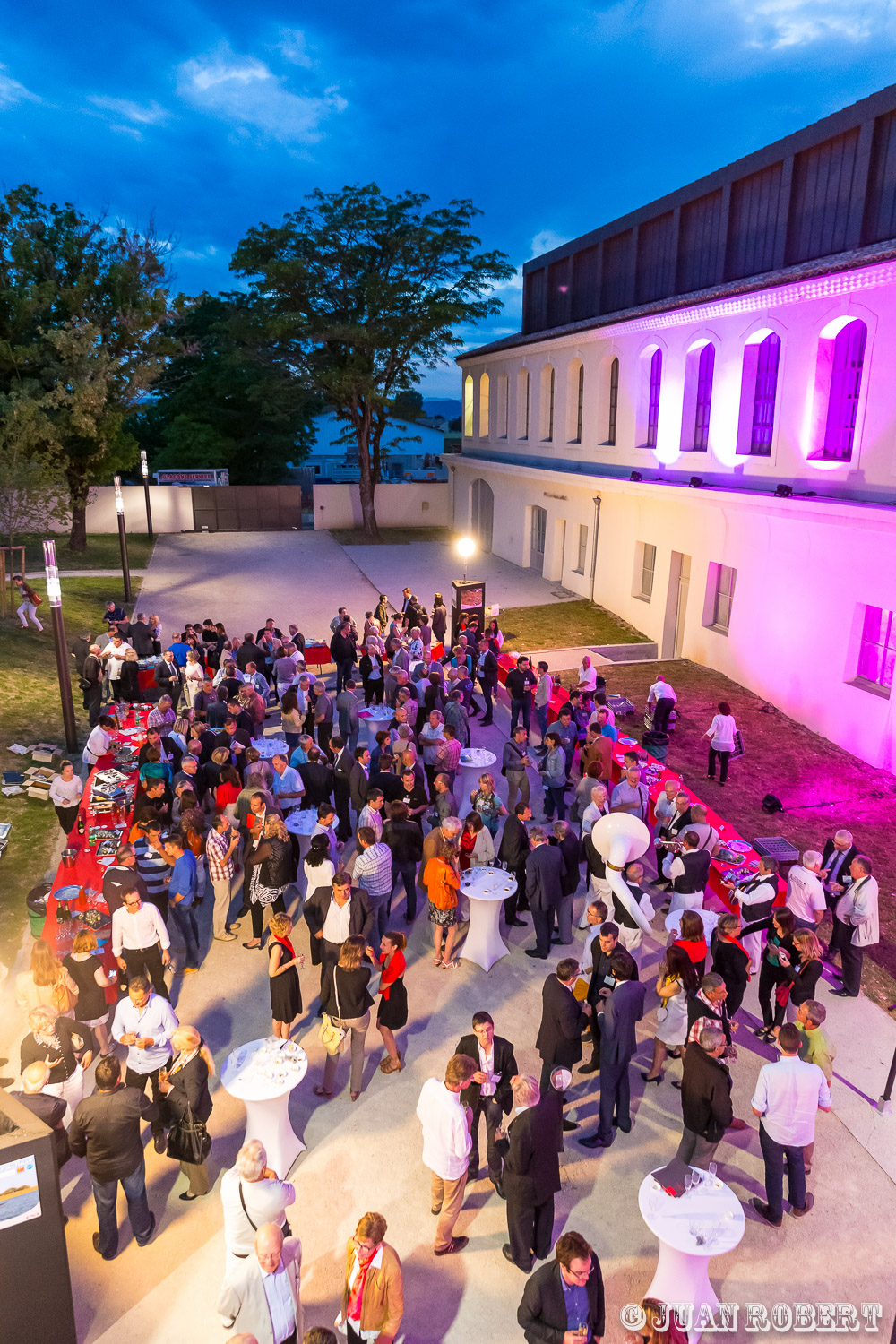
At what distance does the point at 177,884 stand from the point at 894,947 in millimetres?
7902

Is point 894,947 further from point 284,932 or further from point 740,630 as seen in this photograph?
point 740,630

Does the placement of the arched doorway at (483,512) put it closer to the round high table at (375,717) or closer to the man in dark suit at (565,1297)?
the round high table at (375,717)

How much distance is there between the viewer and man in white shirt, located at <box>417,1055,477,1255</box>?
550 cm

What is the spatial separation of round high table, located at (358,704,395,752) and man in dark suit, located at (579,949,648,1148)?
303 inches

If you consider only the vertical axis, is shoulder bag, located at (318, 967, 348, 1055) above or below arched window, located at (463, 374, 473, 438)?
below

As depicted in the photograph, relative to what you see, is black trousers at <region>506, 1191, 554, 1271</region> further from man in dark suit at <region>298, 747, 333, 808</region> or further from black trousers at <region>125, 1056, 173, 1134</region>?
man in dark suit at <region>298, 747, 333, 808</region>

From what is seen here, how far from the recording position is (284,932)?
22.9ft

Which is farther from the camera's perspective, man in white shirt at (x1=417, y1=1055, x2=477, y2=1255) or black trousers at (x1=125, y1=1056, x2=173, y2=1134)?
black trousers at (x1=125, y1=1056, x2=173, y2=1134)

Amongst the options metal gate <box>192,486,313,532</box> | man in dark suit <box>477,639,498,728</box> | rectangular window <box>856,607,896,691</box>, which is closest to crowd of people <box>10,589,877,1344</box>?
man in dark suit <box>477,639,498,728</box>

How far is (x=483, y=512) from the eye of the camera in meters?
36.8

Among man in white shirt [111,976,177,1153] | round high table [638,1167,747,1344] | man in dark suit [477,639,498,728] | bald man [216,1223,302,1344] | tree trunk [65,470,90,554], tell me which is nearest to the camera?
bald man [216,1223,302,1344]

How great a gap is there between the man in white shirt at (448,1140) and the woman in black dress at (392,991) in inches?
53.9

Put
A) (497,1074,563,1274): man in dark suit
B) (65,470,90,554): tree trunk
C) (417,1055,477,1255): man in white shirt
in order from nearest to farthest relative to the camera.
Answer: (497,1074,563,1274): man in dark suit → (417,1055,477,1255): man in white shirt → (65,470,90,554): tree trunk

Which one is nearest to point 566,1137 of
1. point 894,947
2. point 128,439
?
point 894,947
